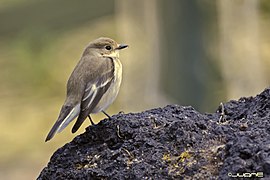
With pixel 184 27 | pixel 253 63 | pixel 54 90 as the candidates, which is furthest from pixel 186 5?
pixel 54 90

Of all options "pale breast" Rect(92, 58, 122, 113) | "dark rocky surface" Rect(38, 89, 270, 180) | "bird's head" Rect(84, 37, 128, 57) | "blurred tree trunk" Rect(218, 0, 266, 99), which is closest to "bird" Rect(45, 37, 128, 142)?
"pale breast" Rect(92, 58, 122, 113)

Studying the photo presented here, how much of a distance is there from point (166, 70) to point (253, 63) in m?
1.32

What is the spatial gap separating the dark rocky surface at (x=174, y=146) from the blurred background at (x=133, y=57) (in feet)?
16.8

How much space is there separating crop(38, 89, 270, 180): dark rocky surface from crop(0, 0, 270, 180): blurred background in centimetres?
513

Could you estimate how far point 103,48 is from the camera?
6.57 meters

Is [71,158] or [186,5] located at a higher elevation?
[186,5]

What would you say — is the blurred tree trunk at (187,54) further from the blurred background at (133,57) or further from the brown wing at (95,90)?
the brown wing at (95,90)

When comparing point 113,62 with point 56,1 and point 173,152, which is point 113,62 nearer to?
point 173,152

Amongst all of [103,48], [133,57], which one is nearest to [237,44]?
[133,57]

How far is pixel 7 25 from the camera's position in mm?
15508

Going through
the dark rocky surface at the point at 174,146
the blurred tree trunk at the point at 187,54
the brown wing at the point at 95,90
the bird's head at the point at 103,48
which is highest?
the blurred tree trunk at the point at 187,54

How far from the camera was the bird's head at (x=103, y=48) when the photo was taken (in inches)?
255

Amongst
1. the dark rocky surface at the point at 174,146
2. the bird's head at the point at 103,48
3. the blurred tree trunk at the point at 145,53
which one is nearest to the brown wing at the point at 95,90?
the bird's head at the point at 103,48

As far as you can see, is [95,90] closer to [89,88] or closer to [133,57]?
[89,88]
